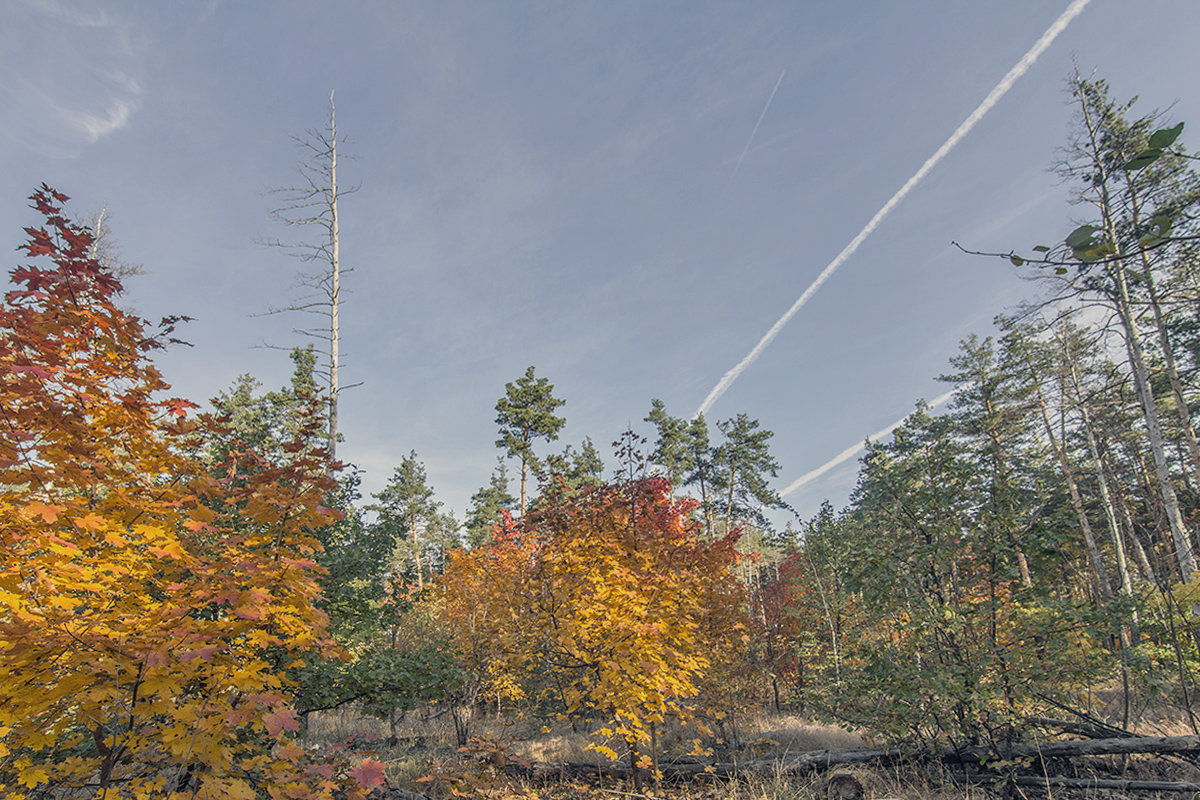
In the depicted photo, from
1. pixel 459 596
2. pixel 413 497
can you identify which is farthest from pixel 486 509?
pixel 459 596

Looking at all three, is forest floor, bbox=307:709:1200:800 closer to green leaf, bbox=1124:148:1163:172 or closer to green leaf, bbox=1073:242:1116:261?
green leaf, bbox=1073:242:1116:261

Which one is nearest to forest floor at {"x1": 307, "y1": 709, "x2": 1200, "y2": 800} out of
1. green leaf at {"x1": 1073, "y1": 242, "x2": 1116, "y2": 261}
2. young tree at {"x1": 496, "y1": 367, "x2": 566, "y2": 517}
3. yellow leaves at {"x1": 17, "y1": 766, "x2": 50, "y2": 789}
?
yellow leaves at {"x1": 17, "y1": 766, "x2": 50, "y2": 789}

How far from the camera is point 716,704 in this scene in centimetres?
1024

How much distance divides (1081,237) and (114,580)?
478cm

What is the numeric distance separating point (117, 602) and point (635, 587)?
17.3ft

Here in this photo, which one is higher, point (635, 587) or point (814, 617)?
point (635, 587)

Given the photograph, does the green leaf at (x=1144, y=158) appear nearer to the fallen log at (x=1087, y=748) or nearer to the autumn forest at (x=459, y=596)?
the autumn forest at (x=459, y=596)

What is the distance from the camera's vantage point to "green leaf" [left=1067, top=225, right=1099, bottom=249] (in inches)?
45.8

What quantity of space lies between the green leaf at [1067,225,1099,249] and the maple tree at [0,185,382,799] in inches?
144

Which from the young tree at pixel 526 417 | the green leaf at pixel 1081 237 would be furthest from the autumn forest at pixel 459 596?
the young tree at pixel 526 417

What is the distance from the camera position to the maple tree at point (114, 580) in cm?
271

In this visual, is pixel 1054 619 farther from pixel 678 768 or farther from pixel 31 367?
pixel 31 367

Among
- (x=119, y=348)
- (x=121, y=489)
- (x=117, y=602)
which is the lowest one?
(x=117, y=602)

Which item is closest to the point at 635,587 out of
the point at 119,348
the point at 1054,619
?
the point at 1054,619
